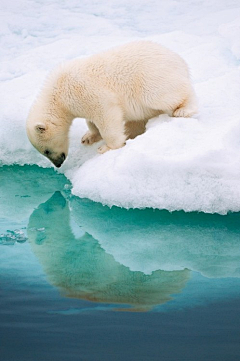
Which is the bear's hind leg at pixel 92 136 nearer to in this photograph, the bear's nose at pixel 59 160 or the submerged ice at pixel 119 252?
the bear's nose at pixel 59 160

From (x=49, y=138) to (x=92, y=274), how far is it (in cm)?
214

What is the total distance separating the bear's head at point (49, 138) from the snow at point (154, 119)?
0.72 feet

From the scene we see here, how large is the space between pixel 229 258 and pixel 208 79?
3785mm

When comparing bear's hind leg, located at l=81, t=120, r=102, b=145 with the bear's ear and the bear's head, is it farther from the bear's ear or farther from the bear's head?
the bear's ear

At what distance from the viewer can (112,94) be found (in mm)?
4812

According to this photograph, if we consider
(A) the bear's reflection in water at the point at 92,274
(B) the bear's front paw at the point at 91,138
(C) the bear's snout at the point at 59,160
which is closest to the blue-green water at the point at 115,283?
(A) the bear's reflection in water at the point at 92,274

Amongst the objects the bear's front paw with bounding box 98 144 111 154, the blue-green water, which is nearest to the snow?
the bear's front paw with bounding box 98 144 111 154

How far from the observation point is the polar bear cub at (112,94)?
4.81m

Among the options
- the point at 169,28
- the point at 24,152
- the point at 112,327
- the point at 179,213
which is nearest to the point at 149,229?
the point at 179,213

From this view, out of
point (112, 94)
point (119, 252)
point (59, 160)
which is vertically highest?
point (112, 94)

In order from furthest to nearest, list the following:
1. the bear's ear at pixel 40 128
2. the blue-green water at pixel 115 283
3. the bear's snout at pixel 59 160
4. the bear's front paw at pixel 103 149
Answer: the bear's snout at pixel 59 160, the bear's front paw at pixel 103 149, the bear's ear at pixel 40 128, the blue-green water at pixel 115 283

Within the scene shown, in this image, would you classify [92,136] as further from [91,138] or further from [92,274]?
[92,274]

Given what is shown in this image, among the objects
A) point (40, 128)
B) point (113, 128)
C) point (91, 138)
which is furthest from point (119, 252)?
point (91, 138)

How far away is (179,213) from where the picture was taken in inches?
158
